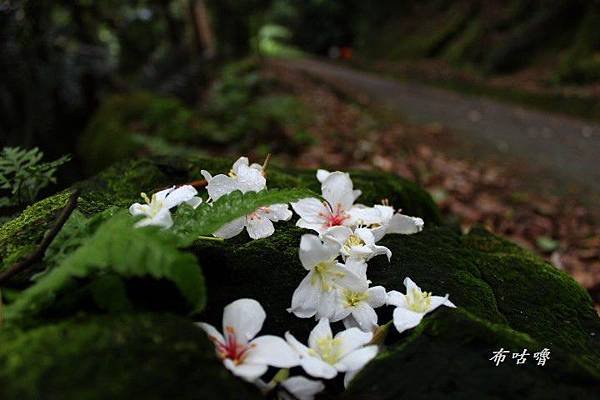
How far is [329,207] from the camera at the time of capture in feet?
5.28

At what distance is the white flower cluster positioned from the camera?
105cm

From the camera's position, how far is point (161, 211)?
1228 mm

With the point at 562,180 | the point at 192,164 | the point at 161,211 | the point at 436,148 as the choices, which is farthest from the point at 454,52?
the point at 161,211

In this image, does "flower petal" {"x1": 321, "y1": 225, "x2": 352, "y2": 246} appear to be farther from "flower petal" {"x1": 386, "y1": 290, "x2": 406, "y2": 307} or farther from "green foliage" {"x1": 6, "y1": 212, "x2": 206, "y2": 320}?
"green foliage" {"x1": 6, "y1": 212, "x2": 206, "y2": 320}

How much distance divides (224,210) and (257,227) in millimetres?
313

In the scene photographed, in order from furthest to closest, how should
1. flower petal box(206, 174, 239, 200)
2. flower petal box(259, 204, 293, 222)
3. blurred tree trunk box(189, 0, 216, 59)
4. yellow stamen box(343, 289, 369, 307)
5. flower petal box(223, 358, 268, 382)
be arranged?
1. blurred tree trunk box(189, 0, 216, 59)
2. flower petal box(259, 204, 293, 222)
3. flower petal box(206, 174, 239, 200)
4. yellow stamen box(343, 289, 369, 307)
5. flower petal box(223, 358, 268, 382)

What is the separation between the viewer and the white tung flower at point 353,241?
141cm

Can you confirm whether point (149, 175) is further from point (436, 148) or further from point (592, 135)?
point (592, 135)

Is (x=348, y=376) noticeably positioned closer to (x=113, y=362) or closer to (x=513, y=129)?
(x=113, y=362)

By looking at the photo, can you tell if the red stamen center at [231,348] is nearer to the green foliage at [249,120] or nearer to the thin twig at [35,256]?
the thin twig at [35,256]

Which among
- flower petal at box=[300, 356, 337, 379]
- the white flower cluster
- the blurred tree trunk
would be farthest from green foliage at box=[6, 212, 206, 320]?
the blurred tree trunk

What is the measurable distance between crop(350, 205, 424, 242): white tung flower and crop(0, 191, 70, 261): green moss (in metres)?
0.97

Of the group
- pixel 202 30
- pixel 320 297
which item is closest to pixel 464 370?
pixel 320 297

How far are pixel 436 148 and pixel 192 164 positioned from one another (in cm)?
538
